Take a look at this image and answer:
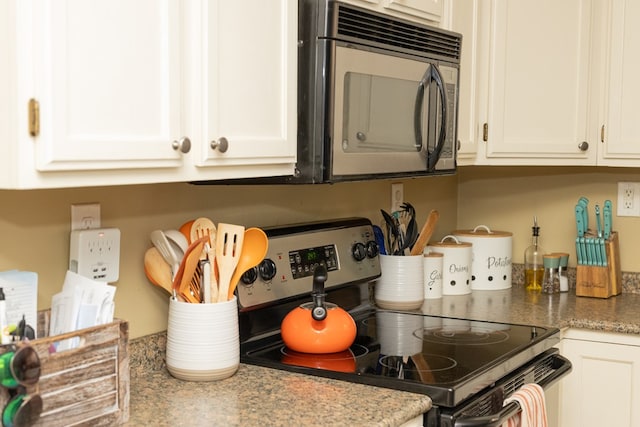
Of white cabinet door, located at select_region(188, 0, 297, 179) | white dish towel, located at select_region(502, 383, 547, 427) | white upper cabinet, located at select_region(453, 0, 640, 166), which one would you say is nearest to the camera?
white cabinet door, located at select_region(188, 0, 297, 179)

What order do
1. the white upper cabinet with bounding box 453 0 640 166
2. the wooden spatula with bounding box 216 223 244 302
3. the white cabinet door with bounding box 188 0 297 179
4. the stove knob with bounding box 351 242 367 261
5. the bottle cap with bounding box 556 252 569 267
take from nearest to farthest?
the white cabinet door with bounding box 188 0 297 179, the wooden spatula with bounding box 216 223 244 302, the stove knob with bounding box 351 242 367 261, the white upper cabinet with bounding box 453 0 640 166, the bottle cap with bounding box 556 252 569 267

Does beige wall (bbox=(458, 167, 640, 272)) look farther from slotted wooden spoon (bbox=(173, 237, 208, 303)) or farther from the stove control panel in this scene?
slotted wooden spoon (bbox=(173, 237, 208, 303))

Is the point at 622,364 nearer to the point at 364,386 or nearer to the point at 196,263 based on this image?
the point at 364,386

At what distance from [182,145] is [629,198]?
2.02m

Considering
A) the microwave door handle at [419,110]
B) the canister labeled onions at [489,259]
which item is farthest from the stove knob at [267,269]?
the canister labeled onions at [489,259]

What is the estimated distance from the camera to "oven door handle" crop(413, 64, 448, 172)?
2229mm

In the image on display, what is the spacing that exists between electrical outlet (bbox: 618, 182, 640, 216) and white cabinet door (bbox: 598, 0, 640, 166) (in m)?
0.30

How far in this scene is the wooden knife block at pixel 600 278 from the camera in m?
2.92

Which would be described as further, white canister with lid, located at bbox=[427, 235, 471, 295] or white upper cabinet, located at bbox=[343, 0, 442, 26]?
white canister with lid, located at bbox=[427, 235, 471, 295]

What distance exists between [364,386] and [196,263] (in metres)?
0.44

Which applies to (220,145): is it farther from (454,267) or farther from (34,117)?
(454,267)

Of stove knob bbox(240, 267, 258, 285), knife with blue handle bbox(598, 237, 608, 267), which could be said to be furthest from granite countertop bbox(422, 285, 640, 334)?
stove knob bbox(240, 267, 258, 285)

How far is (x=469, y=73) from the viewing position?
8.79ft

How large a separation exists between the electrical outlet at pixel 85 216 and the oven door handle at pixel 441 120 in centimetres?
86
